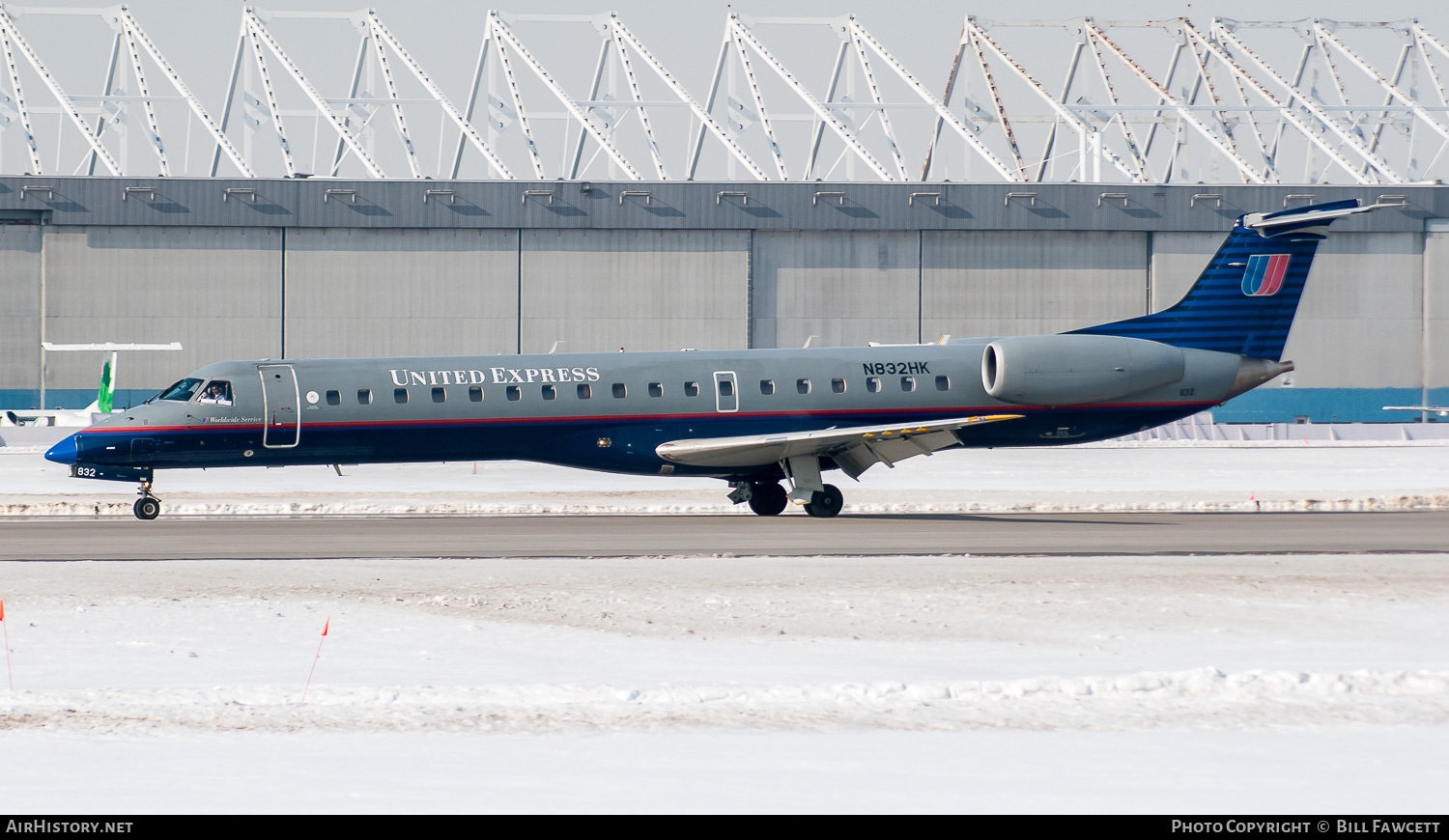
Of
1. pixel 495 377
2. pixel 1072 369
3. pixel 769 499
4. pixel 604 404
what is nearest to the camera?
pixel 495 377

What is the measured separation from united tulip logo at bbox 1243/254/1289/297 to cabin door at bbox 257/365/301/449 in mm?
18563

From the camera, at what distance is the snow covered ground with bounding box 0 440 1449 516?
93.7ft

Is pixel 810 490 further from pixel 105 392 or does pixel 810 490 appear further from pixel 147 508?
pixel 105 392

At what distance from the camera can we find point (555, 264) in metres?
58.2

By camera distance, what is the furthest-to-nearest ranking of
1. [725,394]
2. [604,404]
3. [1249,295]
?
[1249,295], [725,394], [604,404]

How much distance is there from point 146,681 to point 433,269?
158 feet

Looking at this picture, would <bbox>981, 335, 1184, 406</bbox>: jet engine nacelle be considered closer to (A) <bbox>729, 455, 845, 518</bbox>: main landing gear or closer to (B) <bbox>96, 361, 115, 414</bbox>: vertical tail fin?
(A) <bbox>729, 455, 845, 518</bbox>: main landing gear

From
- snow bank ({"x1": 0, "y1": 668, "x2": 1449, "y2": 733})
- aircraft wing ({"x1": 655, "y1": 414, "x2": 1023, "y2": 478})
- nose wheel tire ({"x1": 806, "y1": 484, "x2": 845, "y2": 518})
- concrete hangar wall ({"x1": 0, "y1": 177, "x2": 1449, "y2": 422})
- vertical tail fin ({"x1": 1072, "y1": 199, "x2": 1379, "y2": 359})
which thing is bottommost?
snow bank ({"x1": 0, "y1": 668, "x2": 1449, "y2": 733})

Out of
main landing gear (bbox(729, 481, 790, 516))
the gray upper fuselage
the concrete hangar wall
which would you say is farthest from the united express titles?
the concrete hangar wall

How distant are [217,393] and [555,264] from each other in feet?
109

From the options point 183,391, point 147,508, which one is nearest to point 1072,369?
point 183,391

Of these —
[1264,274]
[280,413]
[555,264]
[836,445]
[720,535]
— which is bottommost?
[720,535]

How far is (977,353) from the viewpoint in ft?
95.0
